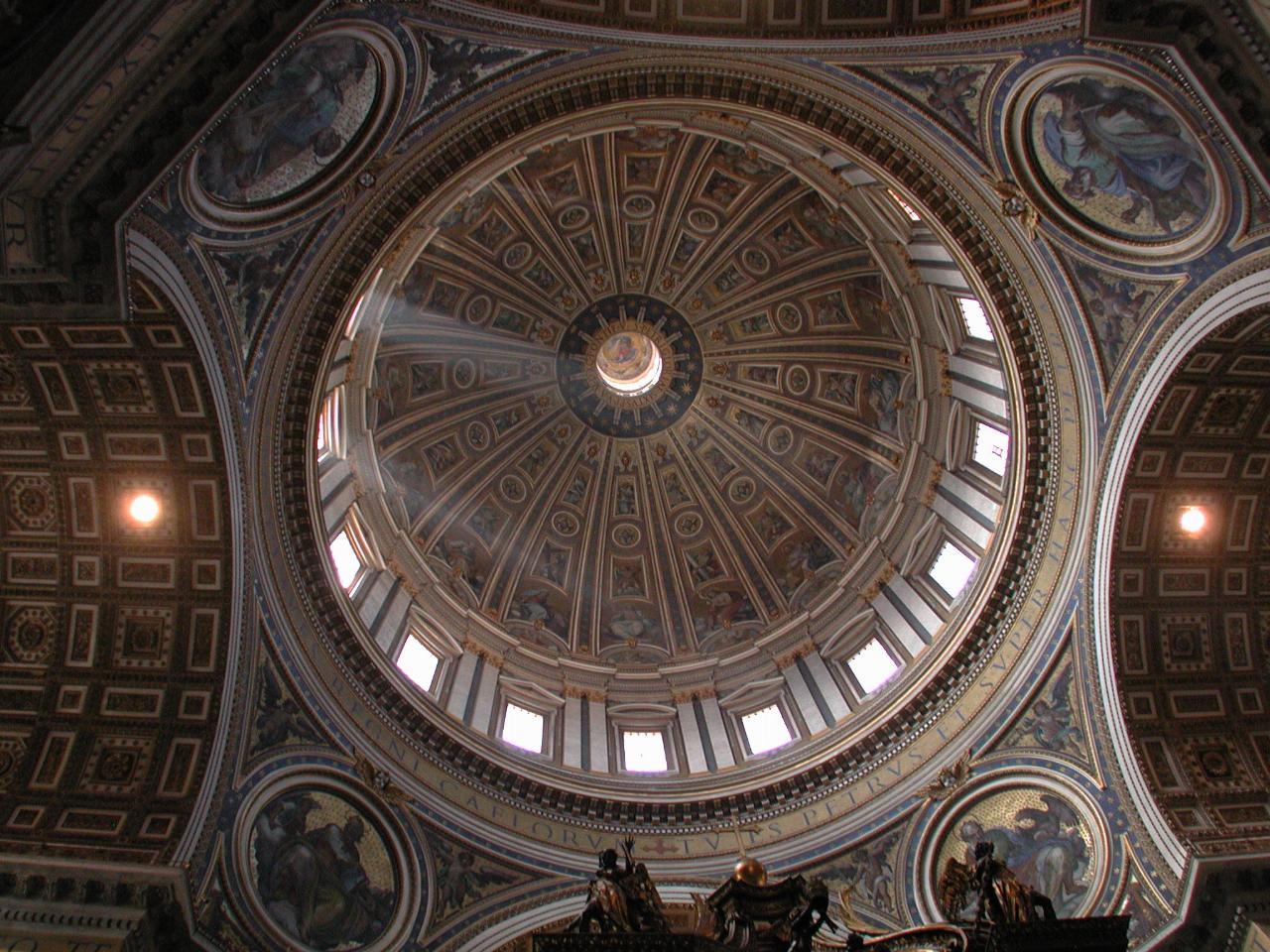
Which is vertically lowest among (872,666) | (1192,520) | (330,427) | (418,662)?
(1192,520)

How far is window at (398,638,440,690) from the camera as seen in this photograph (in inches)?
902

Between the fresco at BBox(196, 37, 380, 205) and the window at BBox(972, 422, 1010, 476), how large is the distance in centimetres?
1398

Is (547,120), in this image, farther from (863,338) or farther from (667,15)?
(863,338)

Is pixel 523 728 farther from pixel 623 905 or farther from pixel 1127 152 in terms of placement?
pixel 1127 152

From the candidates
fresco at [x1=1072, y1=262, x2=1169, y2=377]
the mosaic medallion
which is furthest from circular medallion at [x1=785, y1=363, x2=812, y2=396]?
fresco at [x1=1072, y1=262, x2=1169, y2=377]

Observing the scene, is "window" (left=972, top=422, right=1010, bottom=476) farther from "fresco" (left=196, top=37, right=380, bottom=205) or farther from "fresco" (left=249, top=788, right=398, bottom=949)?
"fresco" (left=249, top=788, right=398, bottom=949)

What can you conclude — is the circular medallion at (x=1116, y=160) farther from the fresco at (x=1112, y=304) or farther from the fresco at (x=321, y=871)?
the fresco at (x=321, y=871)

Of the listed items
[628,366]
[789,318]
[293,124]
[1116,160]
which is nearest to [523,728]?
[628,366]

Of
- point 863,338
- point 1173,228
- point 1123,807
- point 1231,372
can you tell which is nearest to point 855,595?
point 863,338

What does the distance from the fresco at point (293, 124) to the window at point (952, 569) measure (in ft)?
49.3

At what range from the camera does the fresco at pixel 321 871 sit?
16.8 m

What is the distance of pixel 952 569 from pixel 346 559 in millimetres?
13447

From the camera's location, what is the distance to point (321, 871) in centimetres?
1767

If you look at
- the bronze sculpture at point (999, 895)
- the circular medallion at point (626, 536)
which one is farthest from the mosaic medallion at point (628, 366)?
the bronze sculpture at point (999, 895)
